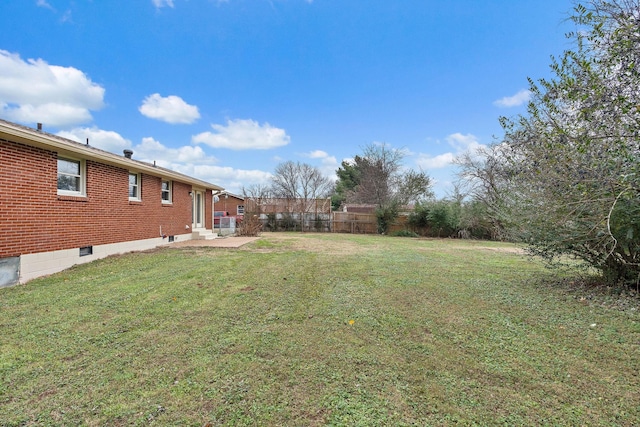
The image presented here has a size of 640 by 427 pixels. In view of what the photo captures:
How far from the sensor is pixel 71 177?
290 inches

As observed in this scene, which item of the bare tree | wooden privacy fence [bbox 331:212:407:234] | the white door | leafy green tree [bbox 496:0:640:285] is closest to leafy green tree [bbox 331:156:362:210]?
the bare tree

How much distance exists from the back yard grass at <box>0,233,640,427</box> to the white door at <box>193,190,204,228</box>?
9282 millimetres

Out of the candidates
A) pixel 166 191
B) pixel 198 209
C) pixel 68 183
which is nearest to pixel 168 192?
pixel 166 191

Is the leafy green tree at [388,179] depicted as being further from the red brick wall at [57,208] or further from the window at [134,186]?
the red brick wall at [57,208]

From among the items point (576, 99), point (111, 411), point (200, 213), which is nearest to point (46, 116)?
point (200, 213)

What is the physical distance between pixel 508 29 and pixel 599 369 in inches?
360

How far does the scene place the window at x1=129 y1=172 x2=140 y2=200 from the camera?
31.8ft

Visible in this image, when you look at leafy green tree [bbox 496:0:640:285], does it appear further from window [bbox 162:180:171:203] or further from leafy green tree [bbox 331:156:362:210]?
leafy green tree [bbox 331:156:362:210]

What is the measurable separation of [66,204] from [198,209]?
25.6ft

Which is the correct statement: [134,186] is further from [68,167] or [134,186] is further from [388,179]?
[388,179]

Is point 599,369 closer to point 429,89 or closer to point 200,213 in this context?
point 429,89

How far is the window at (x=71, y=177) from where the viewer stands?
23.0 feet

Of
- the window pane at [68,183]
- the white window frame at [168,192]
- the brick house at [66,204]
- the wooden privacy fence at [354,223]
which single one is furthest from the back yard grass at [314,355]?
the wooden privacy fence at [354,223]

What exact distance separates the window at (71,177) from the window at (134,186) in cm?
207
